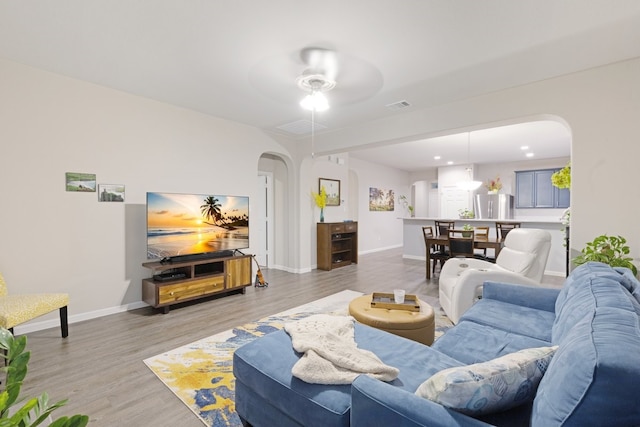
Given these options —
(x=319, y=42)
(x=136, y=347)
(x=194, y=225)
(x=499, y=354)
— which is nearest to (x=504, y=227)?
(x=499, y=354)

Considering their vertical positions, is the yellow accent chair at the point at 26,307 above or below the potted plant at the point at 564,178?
below

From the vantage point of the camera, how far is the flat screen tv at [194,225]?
3.80 m

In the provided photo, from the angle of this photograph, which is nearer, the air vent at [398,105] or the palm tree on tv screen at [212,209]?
the air vent at [398,105]

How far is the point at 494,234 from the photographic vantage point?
6926 millimetres

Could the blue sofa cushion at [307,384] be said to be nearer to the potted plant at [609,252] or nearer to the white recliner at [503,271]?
the white recliner at [503,271]

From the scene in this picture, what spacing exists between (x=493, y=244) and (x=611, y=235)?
2024 mm

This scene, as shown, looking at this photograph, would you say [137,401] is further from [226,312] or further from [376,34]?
[376,34]

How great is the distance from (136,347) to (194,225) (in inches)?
66.2

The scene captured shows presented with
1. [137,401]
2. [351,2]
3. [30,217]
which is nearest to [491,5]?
[351,2]

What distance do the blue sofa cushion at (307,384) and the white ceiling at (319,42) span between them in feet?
7.55

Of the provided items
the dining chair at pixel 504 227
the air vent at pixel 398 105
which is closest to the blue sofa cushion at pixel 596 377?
the air vent at pixel 398 105

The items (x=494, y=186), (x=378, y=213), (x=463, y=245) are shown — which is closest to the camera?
(x=463, y=245)

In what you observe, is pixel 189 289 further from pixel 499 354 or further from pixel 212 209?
pixel 499 354

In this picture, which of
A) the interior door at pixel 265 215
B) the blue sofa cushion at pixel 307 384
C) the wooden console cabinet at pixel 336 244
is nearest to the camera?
the blue sofa cushion at pixel 307 384
